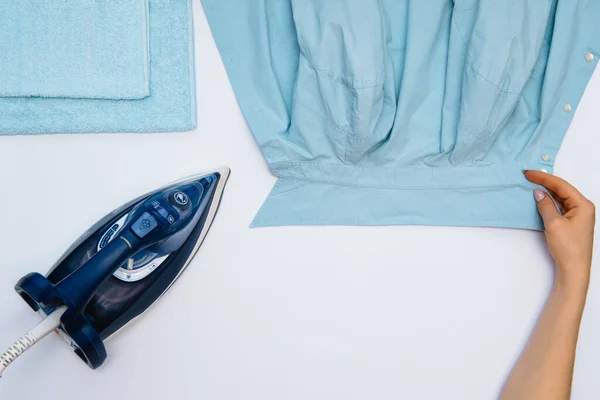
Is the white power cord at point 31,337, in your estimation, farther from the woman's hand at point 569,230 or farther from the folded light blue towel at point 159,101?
the woman's hand at point 569,230

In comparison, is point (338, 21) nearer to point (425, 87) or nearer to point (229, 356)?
point (425, 87)

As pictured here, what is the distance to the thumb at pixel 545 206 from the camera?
3.45 feet

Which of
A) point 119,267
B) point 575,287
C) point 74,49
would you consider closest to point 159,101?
point 74,49

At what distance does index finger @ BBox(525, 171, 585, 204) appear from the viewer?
105 cm

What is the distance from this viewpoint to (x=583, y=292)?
3.42 feet

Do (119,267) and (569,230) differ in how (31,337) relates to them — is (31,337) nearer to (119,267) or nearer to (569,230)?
(119,267)

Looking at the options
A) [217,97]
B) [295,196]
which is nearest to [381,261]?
[295,196]

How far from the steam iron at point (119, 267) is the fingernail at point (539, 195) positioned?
0.57 metres

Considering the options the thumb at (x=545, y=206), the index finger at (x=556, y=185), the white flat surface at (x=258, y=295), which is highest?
the index finger at (x=556, y=185)

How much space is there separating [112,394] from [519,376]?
71 cm

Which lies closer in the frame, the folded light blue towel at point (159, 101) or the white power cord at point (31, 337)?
the white power cord at point (31, 337)

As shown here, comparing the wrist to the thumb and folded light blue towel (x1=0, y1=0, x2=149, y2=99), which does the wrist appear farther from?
folded light blue towel (x1=0, y1=0, x2=149, y2=99)

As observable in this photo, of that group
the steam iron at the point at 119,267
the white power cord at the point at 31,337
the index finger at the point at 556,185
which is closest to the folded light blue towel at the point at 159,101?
the steam iron at the point at 119,267

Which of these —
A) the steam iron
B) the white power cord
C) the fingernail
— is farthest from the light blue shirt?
the white power cord
